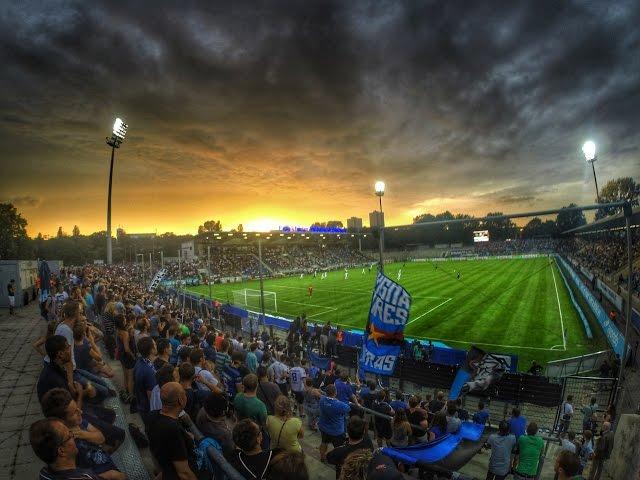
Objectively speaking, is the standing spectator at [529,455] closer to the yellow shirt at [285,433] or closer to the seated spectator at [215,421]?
the yellow shirt at [285,433]

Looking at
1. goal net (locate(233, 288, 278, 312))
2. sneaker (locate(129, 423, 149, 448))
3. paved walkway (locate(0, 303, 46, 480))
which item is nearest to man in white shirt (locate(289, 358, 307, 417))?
sneaker (locate(129, 423, 149, 448))

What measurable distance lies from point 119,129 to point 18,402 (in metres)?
32.7

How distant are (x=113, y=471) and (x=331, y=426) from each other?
13.7 ft

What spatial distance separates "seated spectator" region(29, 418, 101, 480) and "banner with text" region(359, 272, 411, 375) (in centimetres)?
500

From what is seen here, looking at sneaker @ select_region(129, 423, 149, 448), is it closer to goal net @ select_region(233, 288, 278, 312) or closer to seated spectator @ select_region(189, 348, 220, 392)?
seated spectator @ select_region(189, 348, 220, 392)

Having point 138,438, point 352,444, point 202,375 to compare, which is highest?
point 202,375

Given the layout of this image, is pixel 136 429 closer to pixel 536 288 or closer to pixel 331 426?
pixel 331 426

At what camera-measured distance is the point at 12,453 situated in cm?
540

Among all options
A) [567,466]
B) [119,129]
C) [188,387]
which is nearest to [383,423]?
[567,466]

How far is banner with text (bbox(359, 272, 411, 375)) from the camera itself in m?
6.93

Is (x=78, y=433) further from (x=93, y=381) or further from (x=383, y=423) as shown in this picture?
(x=383, y=423)

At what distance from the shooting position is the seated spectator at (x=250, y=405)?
197 inches

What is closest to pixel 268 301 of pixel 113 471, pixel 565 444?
pixel 565 444

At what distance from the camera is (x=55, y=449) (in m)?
2.69
